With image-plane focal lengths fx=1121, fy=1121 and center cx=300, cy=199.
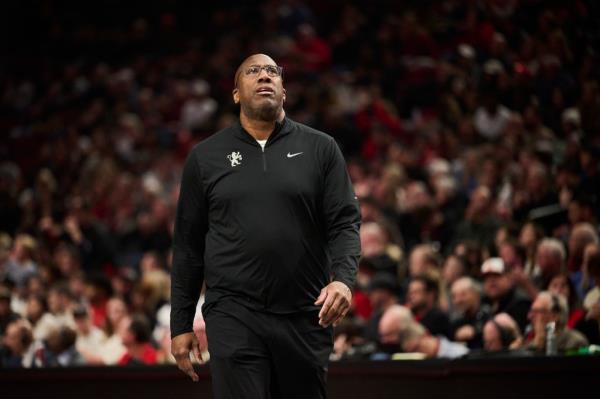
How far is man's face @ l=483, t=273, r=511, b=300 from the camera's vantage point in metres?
7.55

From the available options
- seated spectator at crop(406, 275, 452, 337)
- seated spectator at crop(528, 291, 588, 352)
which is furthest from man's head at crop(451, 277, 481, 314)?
seated spectator at crop(528, 291, 588, 352)

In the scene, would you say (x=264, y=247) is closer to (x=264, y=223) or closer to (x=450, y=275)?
(x=264, y=223)

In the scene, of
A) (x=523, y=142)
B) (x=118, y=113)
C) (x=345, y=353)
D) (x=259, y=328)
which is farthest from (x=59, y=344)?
(x=118, y=113)

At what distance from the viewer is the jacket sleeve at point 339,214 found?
4215mm

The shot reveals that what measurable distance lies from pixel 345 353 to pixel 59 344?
2.20 meters

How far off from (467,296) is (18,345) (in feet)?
10.8

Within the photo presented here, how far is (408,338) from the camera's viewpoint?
742 cm

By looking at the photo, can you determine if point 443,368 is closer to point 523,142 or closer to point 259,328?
point 259,328

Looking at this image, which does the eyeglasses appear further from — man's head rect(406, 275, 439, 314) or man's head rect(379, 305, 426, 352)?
man's head rect(406, 275, 439, 314)

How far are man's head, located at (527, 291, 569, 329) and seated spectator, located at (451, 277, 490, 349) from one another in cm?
93

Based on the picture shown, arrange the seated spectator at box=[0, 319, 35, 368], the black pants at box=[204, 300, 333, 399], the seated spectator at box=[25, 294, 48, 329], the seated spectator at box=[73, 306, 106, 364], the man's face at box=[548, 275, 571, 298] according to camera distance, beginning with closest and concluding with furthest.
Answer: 1. the black pants at box=[204, 300, 333, 399]
2. the man's face at box=[548, 275, 571, 298]
3. the seated spectator at box=[0, 319, 35, 368]
4. the seated spectator at box=[73, 306, 106, 364]
5. the seated spectator at box=[25, 294, 48, 329]

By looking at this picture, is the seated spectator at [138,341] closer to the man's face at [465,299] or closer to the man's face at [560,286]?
the man's face at [465,299]

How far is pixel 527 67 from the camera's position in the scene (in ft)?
30.2

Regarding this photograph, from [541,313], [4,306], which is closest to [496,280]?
[541,313]
